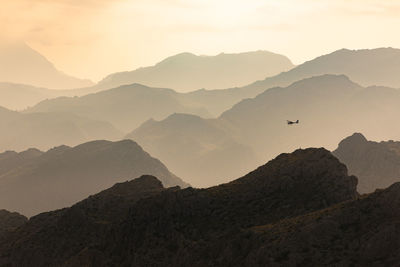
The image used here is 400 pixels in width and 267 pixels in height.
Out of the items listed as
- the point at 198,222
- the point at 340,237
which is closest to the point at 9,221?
the point at 198,222

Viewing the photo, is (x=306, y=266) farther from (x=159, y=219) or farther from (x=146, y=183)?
(x=146, y=183)

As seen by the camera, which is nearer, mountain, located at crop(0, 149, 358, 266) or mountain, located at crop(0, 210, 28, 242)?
mountain, located at crop(0, 149, 358, 266)

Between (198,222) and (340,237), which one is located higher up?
(340,237)

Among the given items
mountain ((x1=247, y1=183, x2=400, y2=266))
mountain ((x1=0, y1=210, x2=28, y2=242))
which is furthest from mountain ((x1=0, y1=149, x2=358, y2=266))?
mountain ((x1=0, y1=210, x2=28, y2=242))

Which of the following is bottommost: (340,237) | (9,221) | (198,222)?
(9,221)

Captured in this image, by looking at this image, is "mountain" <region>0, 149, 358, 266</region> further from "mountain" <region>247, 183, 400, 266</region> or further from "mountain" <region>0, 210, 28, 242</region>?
"mountain" <region>0, 210, 28, 242</region>

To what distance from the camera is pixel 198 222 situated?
87438mm

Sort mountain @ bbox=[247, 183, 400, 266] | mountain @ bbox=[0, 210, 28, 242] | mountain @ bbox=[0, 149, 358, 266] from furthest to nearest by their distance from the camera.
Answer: mountain @ bbox=[0, 210, 28, 242], mountain @ bbox=[0, 149, 358, 266], mountain @ bbox=[247, 183, 400, 266]

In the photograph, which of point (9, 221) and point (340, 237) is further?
point (9, 221)

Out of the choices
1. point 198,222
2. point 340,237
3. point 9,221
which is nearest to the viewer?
point 340,237

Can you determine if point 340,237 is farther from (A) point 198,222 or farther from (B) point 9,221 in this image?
(B) point 9,221

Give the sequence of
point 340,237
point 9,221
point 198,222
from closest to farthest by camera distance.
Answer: point 340,237 < point 198,222 < point 9,221

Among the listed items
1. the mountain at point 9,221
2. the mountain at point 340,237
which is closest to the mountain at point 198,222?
the mountain at point 340,237

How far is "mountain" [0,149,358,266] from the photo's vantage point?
Result: 80.1 meters
